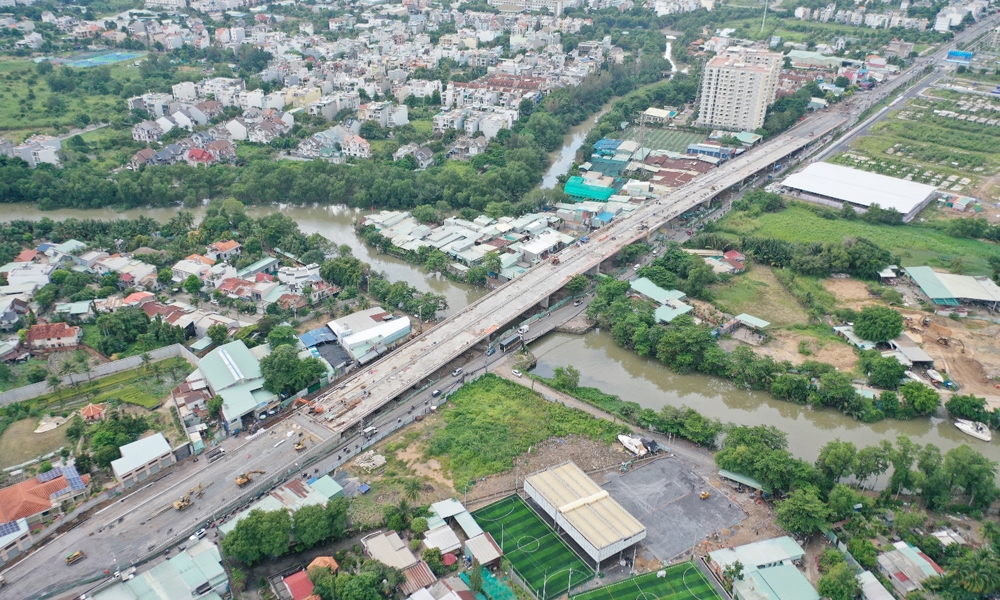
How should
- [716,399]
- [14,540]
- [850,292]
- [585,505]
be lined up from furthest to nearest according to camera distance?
[850,292] → [716,399] → [585,505] → [14,540]

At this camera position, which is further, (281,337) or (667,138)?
(667,138)

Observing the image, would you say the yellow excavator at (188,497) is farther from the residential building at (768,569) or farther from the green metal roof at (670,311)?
the green metal roof at (670,311)

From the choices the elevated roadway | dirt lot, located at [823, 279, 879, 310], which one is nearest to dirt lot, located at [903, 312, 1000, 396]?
dirt lot, located at [823, 279, 879, 310]

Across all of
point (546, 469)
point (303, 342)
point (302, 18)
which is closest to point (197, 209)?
point (303, 342)

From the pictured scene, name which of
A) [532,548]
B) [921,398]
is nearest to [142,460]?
[532,548]

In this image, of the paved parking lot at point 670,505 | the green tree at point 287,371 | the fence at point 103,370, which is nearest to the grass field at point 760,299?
the paved parking lot at point 670,505

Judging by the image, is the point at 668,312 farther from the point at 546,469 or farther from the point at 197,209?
the point at 197,209

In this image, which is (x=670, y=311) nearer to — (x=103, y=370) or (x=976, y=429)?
(x=976, y=429)
